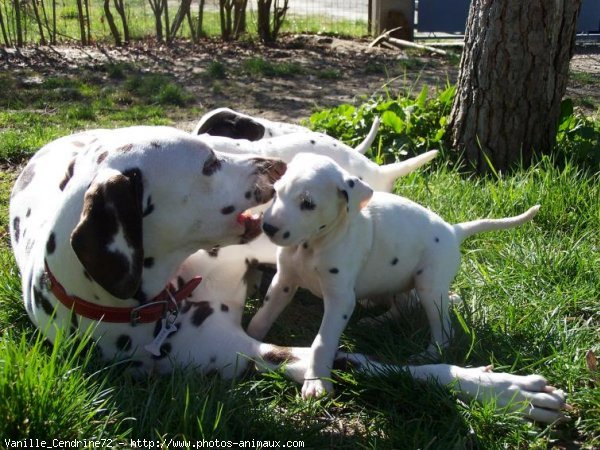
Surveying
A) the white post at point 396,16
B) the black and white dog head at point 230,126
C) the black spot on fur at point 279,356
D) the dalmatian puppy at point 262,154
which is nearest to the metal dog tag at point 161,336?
the dalmatian puppy at point 262,154

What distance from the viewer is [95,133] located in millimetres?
4730

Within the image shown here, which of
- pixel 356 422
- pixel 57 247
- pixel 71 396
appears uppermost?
pixel 57 247

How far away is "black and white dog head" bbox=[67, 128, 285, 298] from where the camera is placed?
116 inches

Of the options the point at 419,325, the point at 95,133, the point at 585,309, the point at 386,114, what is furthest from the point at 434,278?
the point at 386,114

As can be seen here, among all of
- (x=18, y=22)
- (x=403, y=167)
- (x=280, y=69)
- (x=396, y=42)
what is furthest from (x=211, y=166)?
(x=396, y=42)

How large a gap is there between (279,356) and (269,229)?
1.91 feet

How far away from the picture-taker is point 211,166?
10.9 ft

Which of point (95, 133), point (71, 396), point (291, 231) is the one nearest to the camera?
point (71, 396)

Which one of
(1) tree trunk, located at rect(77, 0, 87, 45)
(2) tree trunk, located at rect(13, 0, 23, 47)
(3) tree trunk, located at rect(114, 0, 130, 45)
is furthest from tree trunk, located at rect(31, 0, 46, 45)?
(3) tree trunk, located at rect(114, 0, 130, 45)

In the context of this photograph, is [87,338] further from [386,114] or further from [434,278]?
[386,114]

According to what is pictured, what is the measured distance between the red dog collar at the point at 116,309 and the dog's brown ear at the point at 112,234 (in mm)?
218

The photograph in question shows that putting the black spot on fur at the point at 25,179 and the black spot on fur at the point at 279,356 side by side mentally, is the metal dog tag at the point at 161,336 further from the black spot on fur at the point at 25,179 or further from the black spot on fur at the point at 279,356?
the black spot on fur at the point at 25,179

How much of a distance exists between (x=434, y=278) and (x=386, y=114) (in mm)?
2886

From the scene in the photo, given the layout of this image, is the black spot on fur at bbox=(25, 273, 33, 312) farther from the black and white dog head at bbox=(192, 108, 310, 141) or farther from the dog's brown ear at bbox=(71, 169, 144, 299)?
the black and white dog head at bbox=(192, 108, 310, 141)
